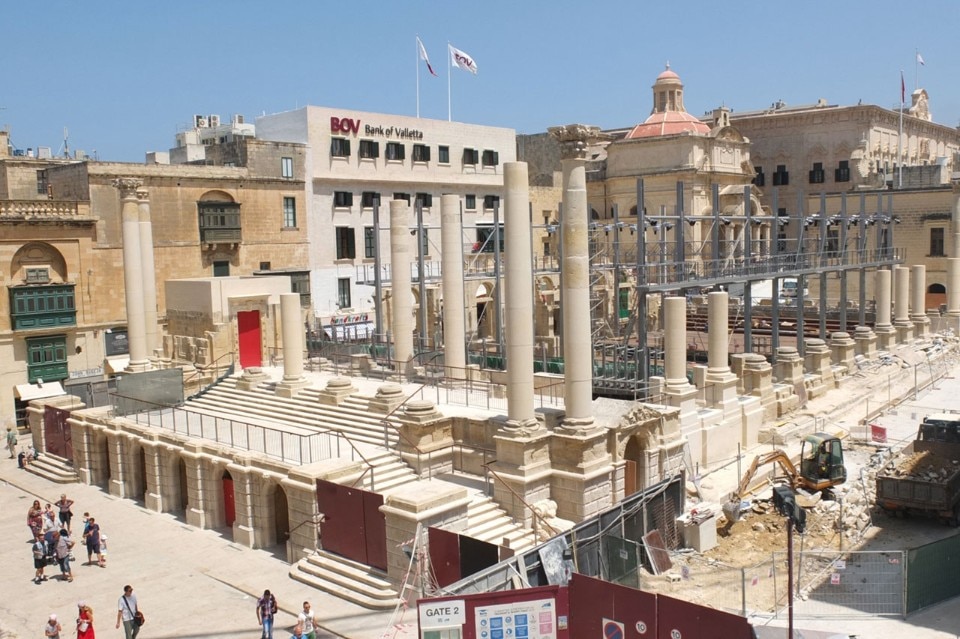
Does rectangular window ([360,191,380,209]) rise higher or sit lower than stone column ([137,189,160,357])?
higher

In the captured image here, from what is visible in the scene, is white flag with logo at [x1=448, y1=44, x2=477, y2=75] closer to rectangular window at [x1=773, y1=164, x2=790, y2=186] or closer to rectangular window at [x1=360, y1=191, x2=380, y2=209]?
rectangular window at [x1=360, y1=191, x2=380, y2=209]

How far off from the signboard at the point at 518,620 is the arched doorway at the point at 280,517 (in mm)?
10211

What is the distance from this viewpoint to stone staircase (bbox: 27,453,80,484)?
2939 cm

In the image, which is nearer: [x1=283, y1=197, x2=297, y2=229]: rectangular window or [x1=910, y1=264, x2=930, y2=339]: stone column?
[x1=910, y1=264, x2=930, y2=339]: stone column

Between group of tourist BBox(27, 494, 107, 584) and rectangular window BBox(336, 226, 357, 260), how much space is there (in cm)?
2890

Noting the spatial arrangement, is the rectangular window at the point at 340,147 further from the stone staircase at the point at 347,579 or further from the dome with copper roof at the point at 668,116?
the stone staircase at the point at 347,579

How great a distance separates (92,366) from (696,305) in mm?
33094

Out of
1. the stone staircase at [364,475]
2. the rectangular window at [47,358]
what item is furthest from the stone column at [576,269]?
the rectangular window at [47,358]

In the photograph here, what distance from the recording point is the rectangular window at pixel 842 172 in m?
70.3

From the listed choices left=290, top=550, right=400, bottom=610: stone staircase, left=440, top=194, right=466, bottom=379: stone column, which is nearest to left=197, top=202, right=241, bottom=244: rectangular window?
left=440, top=194, right=466, bottom=379: stone column

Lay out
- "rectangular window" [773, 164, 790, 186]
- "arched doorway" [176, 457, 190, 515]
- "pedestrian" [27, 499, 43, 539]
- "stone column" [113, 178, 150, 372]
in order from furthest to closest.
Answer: "rectangular window" [773, 164, 790, 186], "stone column" [113, 178, 150, 372], "arched doorway" [176, 457, 190, 515], "pedestrian" [27, 499, 43, 539]

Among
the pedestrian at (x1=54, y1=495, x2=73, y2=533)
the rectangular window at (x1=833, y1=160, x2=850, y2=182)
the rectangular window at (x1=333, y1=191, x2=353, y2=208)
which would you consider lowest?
the pedestrian at (x1=54, y1=495, x2=73, y2=533)

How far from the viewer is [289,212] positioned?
159 feet

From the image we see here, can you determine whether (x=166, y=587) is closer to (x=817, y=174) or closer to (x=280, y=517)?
(x=280, y=517)
